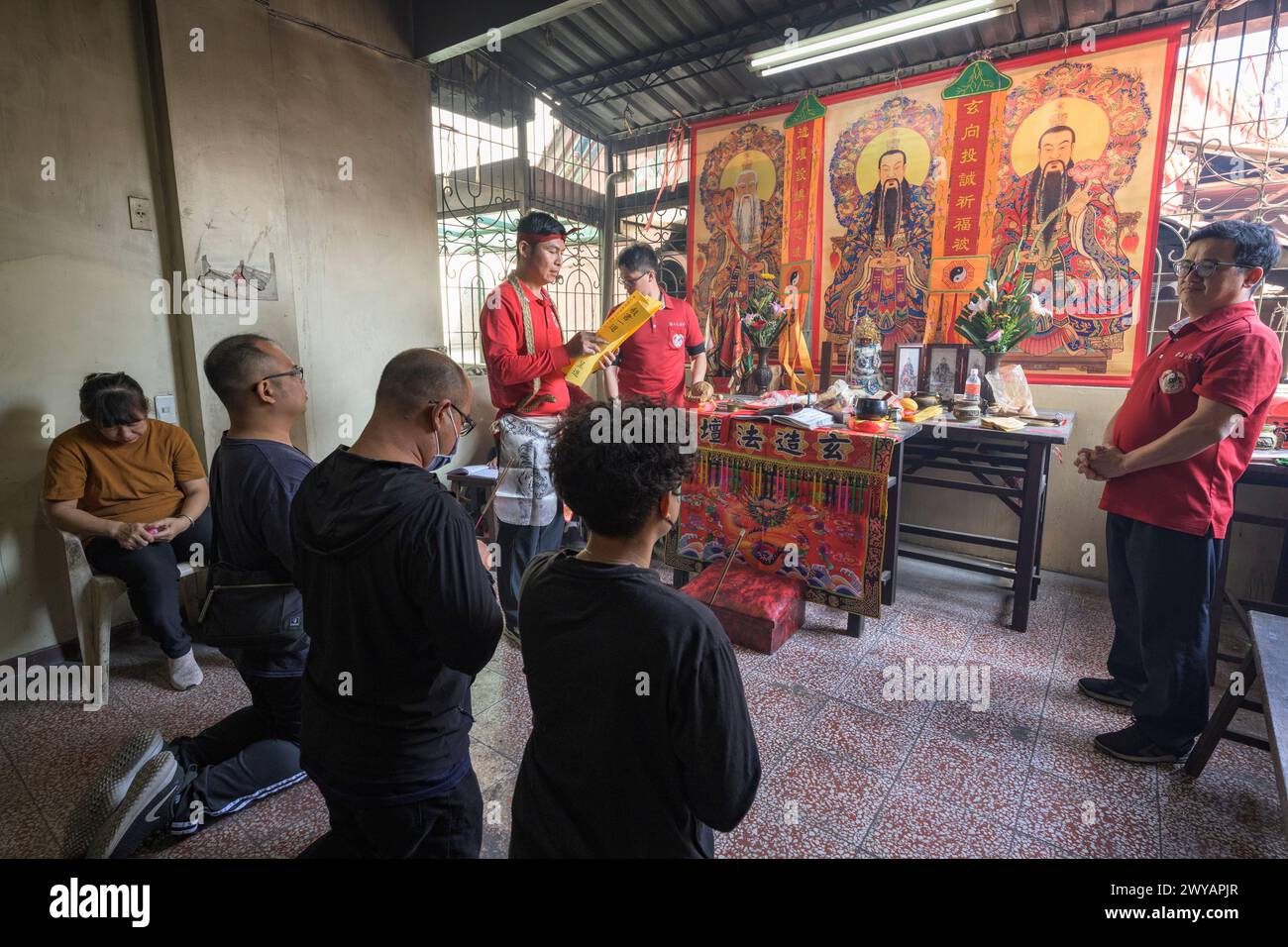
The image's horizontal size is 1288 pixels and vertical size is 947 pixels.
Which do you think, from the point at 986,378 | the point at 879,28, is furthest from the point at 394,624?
the point at 879,28

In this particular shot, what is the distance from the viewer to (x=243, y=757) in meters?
1.90

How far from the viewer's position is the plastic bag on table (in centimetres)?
331

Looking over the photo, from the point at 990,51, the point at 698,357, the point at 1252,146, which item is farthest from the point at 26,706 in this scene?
the point at 1252,146

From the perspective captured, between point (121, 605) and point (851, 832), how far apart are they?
3321 mm

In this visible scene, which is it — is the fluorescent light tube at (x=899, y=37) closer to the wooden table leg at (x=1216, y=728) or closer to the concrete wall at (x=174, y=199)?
the concrete wall at (x=174, y=199)

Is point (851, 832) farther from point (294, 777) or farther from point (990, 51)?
point (990, 51)

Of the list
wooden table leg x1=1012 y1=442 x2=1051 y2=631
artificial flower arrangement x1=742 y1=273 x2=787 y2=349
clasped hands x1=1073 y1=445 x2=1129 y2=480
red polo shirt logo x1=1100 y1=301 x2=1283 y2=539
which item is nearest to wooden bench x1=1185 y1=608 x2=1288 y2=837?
red polo shirt logo x1=1100 y1=301 x2=1283 y2=539

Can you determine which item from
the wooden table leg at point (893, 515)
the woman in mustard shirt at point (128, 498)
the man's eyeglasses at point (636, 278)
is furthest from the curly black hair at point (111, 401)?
the wooden table leg at point (893, 515)

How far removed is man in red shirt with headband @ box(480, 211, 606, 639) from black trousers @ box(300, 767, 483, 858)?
1.37 metres

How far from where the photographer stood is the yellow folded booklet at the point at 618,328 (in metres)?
2.66

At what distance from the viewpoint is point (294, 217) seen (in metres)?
3.47

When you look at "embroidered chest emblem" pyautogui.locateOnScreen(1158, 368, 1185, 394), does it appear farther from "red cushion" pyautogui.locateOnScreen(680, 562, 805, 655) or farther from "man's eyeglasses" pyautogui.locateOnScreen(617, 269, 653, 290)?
"man's eyeglasses" pyautogui.locateOnScreen(617, 269, 653, 290)

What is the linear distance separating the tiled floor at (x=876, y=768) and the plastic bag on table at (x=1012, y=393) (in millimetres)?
1148

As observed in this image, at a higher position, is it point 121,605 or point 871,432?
point 871,432
